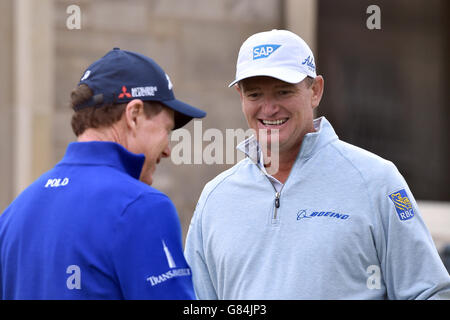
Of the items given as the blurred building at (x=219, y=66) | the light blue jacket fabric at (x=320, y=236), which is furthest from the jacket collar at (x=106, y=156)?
the blurred building at (x=219, y=66)

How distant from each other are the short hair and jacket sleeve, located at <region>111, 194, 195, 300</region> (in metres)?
0.34

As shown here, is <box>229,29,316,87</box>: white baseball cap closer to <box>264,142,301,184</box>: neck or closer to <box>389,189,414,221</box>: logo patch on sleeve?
<box>264,142,301,184</box>: neck

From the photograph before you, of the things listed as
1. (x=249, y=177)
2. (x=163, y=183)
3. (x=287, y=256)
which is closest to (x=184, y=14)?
(x=163, y=183)

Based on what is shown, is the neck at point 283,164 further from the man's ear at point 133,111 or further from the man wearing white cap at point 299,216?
the man's ear at point 133,111

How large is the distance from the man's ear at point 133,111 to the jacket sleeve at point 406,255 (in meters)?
1.05

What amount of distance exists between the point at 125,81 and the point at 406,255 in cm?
125

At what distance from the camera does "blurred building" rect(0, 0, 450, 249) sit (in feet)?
22.7

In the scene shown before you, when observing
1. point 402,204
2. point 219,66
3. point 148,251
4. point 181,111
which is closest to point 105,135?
point 181,111

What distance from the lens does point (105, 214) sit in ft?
6.61

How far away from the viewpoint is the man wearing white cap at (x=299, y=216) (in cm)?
271

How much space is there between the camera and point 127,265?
198cm

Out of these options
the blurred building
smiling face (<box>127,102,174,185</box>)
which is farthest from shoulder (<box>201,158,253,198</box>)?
the blurred building

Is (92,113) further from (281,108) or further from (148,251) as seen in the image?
(281,108)
